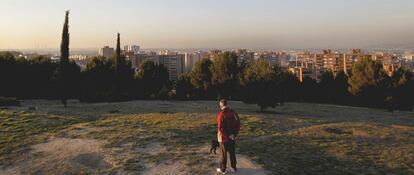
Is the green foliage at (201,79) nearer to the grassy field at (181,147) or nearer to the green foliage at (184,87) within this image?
the green foliage at (184,87)

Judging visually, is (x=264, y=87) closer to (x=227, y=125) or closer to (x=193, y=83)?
(x=227, y=125)

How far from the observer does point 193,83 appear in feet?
207

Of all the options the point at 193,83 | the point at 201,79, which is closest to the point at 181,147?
the point at 201,79

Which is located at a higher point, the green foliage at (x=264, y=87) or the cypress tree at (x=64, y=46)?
the cypress tree at (x=64, y=46)

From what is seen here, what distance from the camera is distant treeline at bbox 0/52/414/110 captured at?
51.2m

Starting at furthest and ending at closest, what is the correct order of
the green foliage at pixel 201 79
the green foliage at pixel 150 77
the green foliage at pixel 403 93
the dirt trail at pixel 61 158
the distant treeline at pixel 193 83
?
the green foliage at pixel 150 77 < the green foliage at pixel 201 79 < the distant treeline at pixel 193 83 < the green foliage at pixel 403 93 < the dirt trail at pixel 61 158

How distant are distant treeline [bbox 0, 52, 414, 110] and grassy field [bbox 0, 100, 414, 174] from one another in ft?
57.7

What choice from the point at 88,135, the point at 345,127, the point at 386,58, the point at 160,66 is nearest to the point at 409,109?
the point at 345,127

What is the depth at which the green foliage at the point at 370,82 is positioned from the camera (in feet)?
170

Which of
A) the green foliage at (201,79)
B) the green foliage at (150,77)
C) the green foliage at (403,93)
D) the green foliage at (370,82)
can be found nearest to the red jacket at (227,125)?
the green foliage at (403,93)

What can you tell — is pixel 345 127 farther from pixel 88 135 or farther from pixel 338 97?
pixel 338 97

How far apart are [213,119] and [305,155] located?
10587mm

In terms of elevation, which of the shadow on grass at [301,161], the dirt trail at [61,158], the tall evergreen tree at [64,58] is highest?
the tall evergreen tree at [64,58]

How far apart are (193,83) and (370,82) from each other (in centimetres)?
2655
